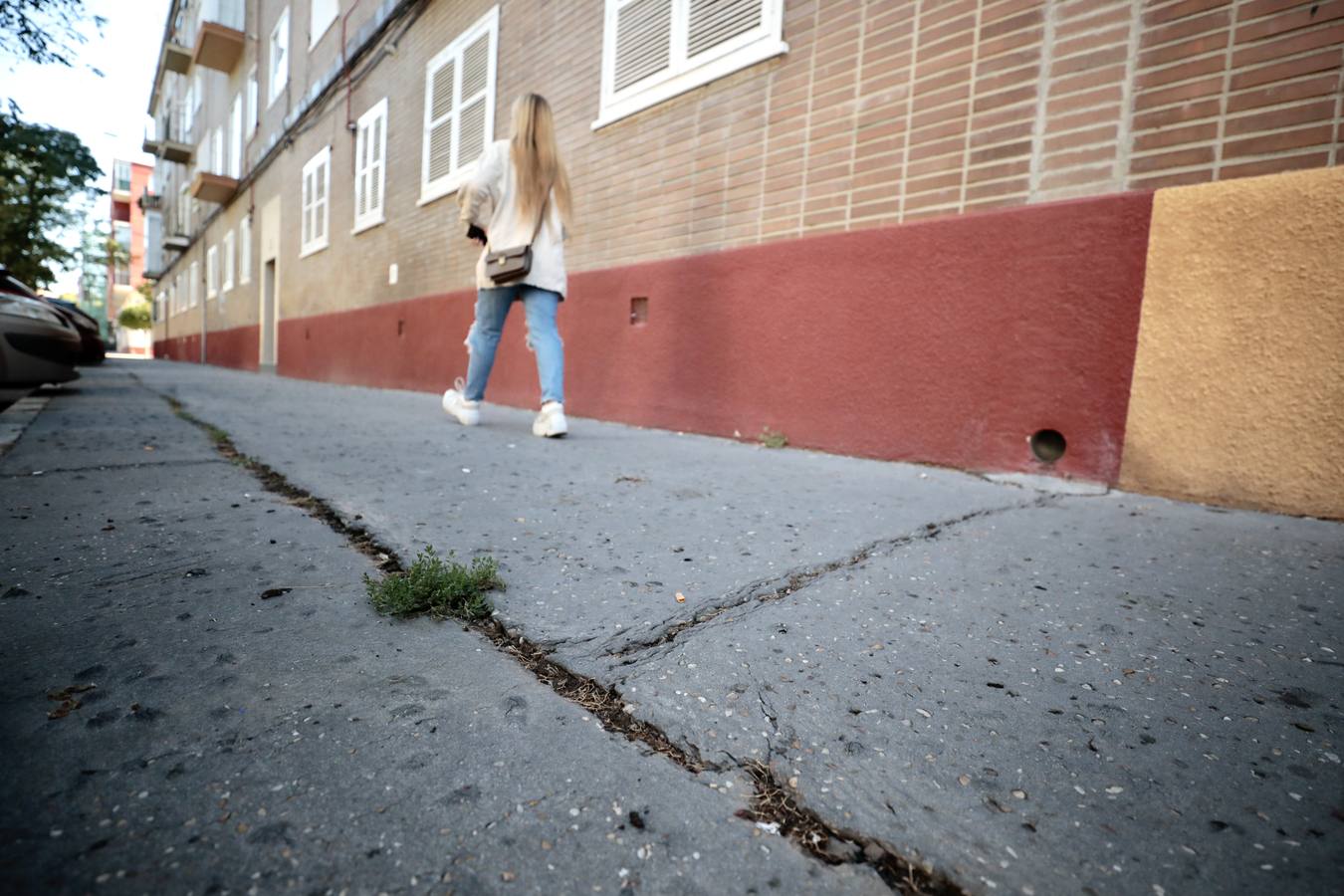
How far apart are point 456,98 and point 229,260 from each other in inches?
539

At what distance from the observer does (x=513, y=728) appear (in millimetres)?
911

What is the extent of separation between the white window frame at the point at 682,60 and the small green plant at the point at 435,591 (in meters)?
3.48

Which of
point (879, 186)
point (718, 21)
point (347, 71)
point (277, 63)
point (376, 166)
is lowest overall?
point (879, 186)

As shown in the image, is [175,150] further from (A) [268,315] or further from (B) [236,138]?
(A) [268,315]

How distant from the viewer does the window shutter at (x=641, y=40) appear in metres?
4.52

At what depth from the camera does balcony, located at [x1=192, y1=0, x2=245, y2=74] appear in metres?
16.1

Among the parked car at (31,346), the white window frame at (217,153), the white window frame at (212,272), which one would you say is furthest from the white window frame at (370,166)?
the white window frame at (212,272)

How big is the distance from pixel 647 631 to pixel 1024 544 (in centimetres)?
119

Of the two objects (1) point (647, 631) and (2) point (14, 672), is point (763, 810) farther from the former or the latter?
(2) point (14, 672)

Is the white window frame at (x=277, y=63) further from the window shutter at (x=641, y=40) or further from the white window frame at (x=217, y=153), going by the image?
the window shutter at (x=641, y=40)

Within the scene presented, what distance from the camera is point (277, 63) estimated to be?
14.0m

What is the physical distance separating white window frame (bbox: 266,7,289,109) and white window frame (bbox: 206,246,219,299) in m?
6.28

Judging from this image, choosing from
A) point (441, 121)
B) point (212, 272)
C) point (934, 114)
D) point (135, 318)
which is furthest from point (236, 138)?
point (135, 318)

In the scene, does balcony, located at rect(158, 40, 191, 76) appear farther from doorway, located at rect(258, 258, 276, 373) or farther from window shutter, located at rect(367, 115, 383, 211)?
window shutter, located at rect(367, 115, 383, 211)
